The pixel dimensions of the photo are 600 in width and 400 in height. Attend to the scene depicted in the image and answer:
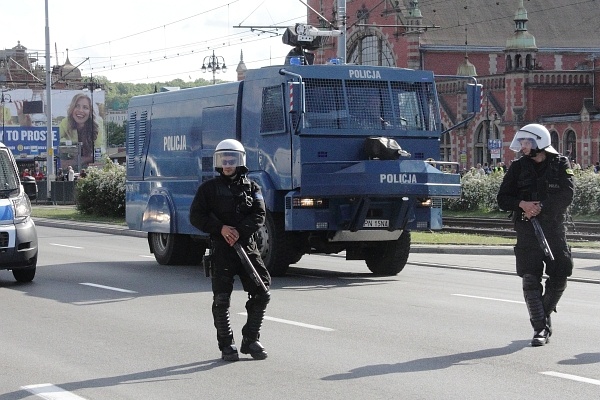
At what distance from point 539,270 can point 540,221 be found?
0.43 meters

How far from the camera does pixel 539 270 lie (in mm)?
10328

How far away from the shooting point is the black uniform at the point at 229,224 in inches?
371

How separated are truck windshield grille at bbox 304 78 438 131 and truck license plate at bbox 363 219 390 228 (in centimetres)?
147

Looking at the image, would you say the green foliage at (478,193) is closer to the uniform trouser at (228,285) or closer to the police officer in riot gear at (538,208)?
the police officer in riot gear at (538,208)

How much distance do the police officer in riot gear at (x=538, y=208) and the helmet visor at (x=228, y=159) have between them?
8.04 feet

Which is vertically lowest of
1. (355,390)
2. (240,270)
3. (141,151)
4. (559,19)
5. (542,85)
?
(355,390)

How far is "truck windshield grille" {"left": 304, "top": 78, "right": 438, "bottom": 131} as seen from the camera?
17203 millimetres

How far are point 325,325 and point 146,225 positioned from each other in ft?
30.1

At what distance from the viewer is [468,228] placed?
108 feet

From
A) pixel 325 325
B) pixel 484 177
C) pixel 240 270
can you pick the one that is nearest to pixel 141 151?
pixel 325 325

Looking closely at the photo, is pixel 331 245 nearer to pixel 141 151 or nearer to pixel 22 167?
pixel 141 151

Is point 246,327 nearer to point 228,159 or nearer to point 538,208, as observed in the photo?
point 228,159

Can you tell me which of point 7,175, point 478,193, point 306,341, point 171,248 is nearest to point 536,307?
point 306,341

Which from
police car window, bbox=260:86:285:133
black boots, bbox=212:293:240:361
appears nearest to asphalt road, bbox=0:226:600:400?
black boots, bbox=212:293:240:361
